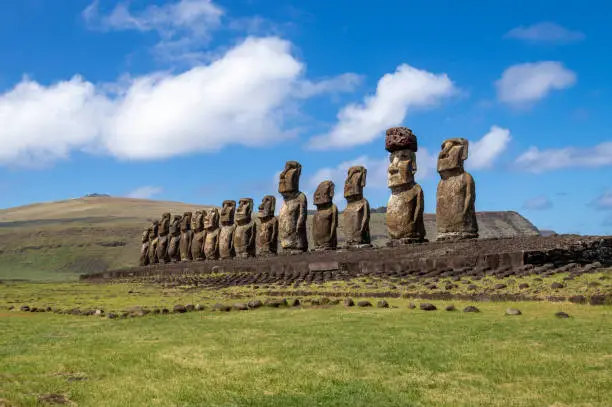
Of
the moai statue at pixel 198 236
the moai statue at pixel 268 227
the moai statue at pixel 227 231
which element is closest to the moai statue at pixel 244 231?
the moai statue at pixel 227 231

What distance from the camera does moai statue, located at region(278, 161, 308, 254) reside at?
27031 millimetres

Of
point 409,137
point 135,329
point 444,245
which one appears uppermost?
point 409,137

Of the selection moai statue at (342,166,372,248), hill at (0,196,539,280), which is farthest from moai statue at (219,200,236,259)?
hill at (0,196,539,280)

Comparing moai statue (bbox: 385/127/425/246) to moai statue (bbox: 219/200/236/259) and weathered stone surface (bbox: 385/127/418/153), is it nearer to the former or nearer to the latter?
weathered stone surface (bbox: 385/127/418/153)

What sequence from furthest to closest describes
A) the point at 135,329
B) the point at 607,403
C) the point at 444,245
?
the point at 444,245, the point at 135,329, the point at 607,403

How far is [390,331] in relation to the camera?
7668 mm

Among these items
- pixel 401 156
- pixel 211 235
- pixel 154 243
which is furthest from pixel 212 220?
pixel 401 156

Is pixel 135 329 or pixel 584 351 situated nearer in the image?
pixel 584 351

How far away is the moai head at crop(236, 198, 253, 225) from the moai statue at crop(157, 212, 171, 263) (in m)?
9.86

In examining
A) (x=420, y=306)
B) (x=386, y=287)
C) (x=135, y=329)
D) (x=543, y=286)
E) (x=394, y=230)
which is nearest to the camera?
(x=135, y=329)

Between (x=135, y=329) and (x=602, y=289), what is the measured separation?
7.07 meters

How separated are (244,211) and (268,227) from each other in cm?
277

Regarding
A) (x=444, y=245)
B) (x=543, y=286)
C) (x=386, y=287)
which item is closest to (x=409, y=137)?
(x=444, y=245)

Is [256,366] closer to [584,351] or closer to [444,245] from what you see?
[584,351]
